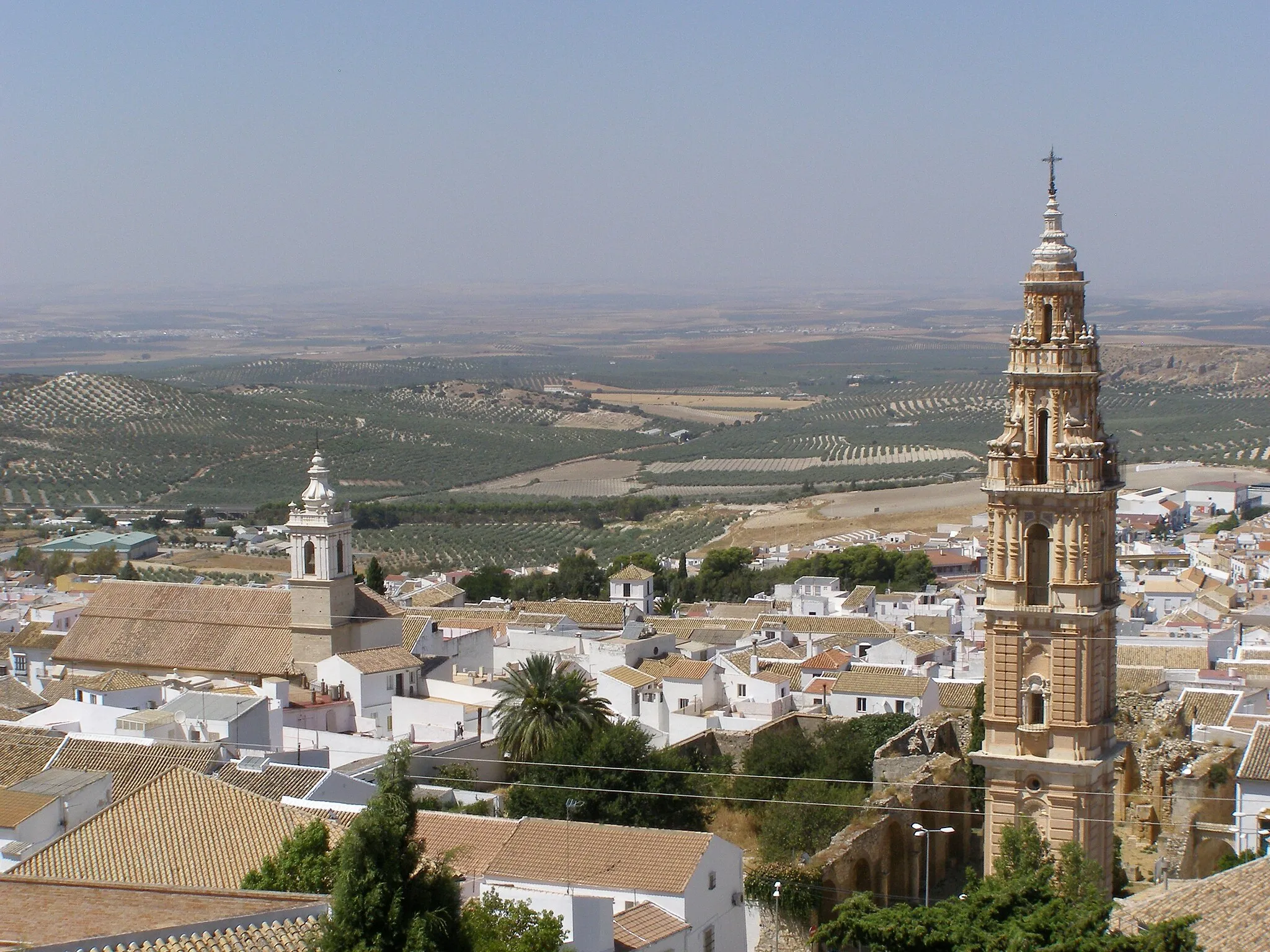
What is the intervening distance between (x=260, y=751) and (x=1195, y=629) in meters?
21.9

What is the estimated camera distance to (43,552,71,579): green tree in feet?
199

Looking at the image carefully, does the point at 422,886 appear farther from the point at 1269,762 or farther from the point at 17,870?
the point at 1269,762

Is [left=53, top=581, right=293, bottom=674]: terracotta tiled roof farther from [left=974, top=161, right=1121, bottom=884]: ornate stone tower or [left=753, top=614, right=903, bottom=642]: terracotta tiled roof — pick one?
[left=974, top=161, right=1121, bottom=884]: ornate stone tower

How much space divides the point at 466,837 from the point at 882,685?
1375 centimetres

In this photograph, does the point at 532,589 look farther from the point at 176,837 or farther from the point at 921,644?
the point at 176,837

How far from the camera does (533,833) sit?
20.6 meters

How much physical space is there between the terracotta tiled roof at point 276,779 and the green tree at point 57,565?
122 feet

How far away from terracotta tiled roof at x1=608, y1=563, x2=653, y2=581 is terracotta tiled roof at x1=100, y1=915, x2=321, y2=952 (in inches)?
1454

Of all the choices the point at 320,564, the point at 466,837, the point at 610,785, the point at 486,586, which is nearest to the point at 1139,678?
the point at 610,785

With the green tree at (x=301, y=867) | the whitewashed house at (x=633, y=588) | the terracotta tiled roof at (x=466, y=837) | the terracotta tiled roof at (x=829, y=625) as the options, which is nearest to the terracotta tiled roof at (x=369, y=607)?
the terracotta tiled roof at (x=829, y=625)

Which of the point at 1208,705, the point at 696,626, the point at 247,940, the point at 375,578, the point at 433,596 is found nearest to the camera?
the point at 247,940

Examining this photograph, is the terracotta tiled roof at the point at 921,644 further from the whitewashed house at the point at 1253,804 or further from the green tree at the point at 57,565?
the green tree at the point at 57,565

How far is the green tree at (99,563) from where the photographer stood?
61.1 meters

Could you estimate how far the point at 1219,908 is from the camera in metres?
18.1
